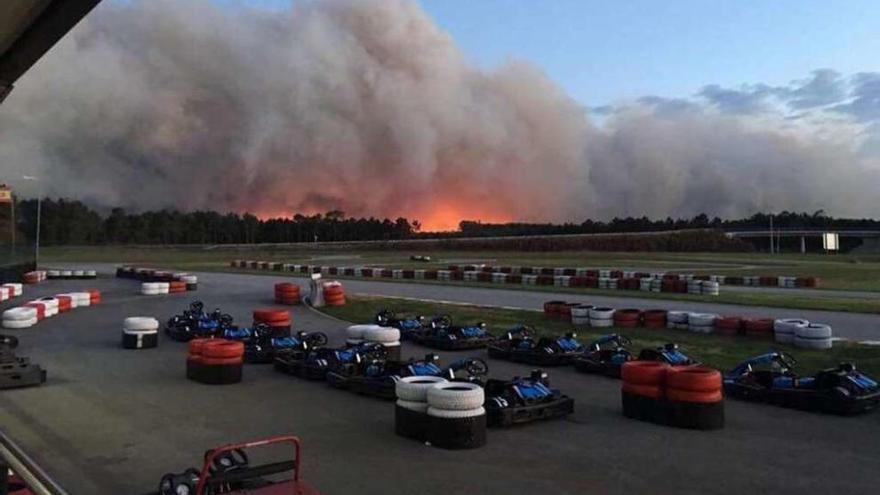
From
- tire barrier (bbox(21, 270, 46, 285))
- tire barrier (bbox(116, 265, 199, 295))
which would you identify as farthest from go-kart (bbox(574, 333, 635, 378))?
tire barrier (bbox(21, 270, 46, 285))

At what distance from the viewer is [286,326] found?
19859 mm

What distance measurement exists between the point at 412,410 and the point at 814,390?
6585mm

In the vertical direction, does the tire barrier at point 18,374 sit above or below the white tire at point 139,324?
below

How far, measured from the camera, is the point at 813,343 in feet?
55.3

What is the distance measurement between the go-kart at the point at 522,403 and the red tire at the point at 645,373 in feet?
3.21

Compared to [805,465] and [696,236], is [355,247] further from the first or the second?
[805,465]

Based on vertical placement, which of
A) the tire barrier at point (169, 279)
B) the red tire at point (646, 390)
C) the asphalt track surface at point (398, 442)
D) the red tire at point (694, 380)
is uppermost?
the tire barrier at point (169, 279)

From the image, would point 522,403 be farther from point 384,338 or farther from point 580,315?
point 580,315

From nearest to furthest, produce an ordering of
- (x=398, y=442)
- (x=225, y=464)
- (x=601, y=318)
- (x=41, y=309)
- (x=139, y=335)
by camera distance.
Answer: (x=225, y=464) → (x=398, y=442) → (x=139, y=335) → (x=601, y=318) → (x=41, y=309)

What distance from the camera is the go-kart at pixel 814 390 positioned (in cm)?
1100

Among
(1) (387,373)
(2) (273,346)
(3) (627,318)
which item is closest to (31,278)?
(2) (273,346)

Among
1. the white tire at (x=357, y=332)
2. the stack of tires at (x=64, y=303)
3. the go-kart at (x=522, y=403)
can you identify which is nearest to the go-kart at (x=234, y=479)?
the go-kart at (x=522, y=403)

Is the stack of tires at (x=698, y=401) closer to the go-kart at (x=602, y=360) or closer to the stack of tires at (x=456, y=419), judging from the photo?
the stack of tires at (x=456, y=419)

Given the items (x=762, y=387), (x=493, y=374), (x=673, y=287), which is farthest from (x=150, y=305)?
(x=762, y=387)
